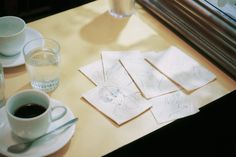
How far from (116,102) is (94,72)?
5.3 inches

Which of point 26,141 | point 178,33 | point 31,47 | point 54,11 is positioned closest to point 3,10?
point 54,11

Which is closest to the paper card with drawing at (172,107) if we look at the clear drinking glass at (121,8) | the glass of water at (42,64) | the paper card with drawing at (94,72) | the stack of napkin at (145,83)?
the stack of napkin at (145,83)

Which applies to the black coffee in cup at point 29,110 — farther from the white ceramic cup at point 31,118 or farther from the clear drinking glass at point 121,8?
the clear drinking glass at point 121,8

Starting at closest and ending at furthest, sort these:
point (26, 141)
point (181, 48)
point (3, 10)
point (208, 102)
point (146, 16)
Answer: point (26, 141)
point (208, 102)
point (181, 48)
point (146, 16)
point (3, 10)

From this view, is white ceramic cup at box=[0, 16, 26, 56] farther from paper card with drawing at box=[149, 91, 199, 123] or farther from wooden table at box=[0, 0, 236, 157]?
paper card with drawing at box=[149, 91, 199, 123]

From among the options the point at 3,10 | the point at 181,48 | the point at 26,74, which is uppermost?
the point at 181,48

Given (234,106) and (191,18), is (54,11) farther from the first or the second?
(234,106)

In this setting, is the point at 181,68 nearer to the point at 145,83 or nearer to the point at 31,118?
the point at 145,83

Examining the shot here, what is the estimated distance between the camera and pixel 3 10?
193cm

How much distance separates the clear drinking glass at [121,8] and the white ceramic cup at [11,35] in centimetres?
34

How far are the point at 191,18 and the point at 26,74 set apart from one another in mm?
554

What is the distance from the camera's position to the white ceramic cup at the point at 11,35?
3.56ft

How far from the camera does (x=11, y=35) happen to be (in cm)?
108

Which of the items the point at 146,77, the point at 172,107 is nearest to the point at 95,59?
the point at 146,77
